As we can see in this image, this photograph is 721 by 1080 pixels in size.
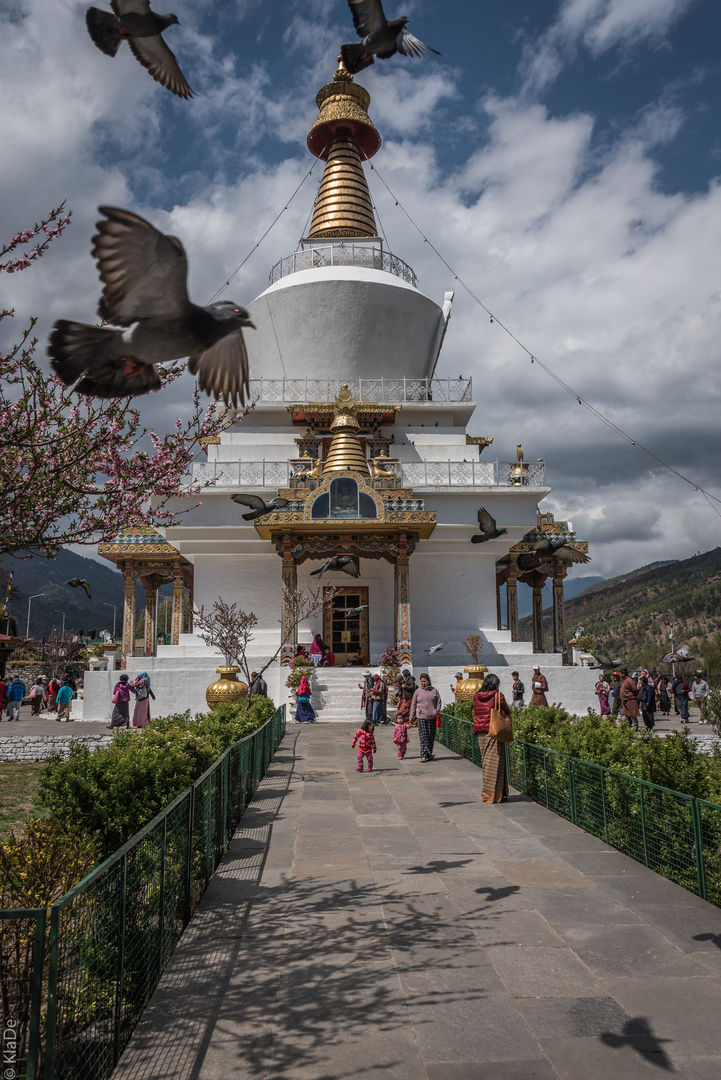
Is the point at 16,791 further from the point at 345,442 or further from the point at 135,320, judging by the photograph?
the point at 345,442

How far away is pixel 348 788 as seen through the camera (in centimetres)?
1146

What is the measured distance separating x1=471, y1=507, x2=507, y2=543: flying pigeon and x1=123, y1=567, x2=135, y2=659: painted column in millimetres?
13254

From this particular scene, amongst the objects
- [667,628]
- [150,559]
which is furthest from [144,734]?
[667,628]

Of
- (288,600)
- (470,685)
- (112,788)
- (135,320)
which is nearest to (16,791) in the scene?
(112,788)

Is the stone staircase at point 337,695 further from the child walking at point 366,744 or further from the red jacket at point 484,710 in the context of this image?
the red jacket at point 484,710

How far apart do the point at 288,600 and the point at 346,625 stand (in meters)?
4.59

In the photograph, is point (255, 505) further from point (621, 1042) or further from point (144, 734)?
point (621, 1042)

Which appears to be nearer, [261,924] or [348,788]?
[261,924]

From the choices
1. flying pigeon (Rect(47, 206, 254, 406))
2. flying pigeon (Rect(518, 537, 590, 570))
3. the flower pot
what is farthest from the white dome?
flying pigeon (Rect(47, 206, 254, 406))

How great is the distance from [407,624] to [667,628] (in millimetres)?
75664

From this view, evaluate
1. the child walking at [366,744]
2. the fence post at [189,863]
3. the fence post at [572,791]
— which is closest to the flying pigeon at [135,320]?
the fence post at [189,863]

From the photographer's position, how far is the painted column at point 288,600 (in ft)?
74.5

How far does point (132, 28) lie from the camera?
→ 144 inches

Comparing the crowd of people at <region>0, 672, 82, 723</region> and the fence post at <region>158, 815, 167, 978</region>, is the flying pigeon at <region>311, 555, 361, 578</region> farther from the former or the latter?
the fence post at <region>158, 815, 167, 978</region>
